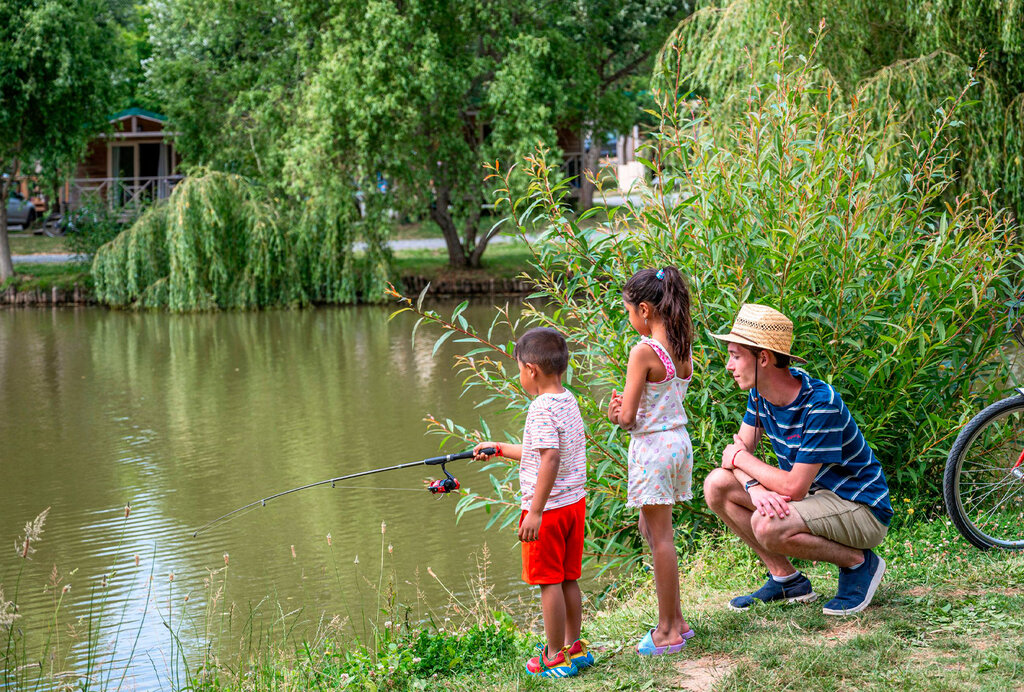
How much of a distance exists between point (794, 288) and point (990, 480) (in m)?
1.35

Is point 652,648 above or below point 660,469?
below

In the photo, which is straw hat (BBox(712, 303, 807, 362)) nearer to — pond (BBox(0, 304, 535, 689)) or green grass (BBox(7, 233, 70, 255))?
pond (BBox(0, 304, 535, 689))

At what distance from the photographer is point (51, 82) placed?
77.0ft

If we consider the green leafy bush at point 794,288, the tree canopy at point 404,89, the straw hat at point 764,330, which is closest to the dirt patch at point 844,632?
the straw hat at point 764,330

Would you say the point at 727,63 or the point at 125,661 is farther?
the point at 727,63

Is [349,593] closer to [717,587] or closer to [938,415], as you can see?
[717,587]

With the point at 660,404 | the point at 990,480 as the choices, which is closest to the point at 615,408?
the point at 660,404

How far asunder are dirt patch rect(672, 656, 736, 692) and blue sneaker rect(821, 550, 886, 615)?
57 cm

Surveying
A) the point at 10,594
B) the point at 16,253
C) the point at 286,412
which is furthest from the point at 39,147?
the point at 10,594

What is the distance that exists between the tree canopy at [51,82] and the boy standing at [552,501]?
21726 mm

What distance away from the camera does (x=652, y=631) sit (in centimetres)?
403

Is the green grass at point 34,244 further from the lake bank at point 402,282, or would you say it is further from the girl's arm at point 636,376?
the girl's arm at point 636,376

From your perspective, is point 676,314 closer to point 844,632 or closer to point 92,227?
point 844,632

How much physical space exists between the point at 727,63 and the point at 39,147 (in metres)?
17.3
